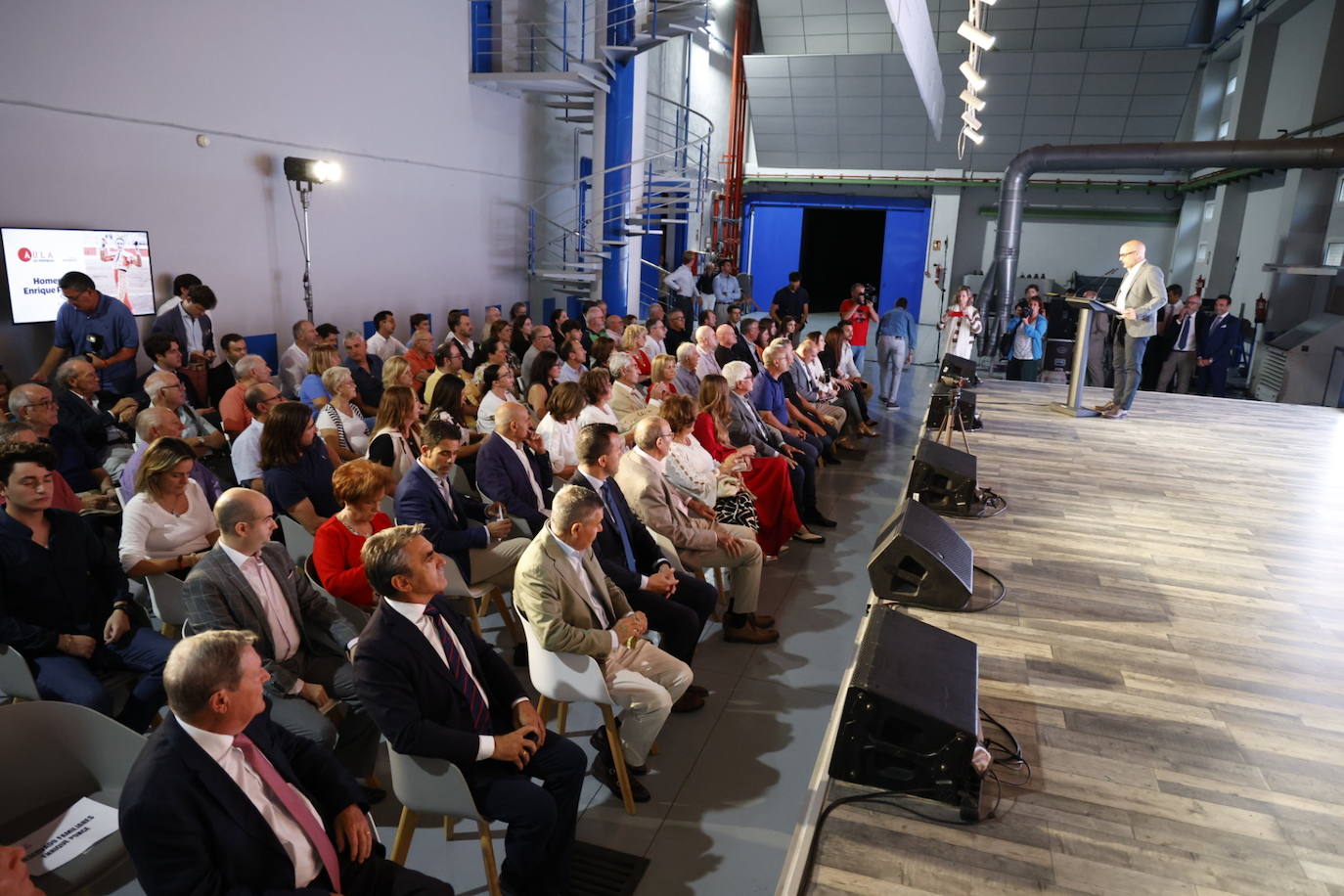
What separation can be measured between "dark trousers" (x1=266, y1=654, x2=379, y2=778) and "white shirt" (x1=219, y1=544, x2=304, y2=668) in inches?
2.8

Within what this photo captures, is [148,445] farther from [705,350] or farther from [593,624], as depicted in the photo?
[705,350]

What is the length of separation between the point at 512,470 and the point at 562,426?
2.77 feet

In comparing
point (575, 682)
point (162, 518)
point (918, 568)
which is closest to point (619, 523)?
point (575, 682)

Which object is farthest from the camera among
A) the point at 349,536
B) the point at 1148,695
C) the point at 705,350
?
the point at 705,350

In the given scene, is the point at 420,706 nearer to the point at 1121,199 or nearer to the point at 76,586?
the point at 76,586

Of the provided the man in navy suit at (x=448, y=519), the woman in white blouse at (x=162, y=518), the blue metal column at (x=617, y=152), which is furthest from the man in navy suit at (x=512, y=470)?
the blue metal column at (x=617, y=152)

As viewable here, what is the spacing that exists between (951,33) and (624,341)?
9602 millimetres

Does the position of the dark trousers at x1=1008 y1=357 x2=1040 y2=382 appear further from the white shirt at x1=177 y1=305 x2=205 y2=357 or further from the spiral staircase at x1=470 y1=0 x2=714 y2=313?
the white shirt at x1=177 y1=305 x2=205 y2=357

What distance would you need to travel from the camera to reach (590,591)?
10.4 feet

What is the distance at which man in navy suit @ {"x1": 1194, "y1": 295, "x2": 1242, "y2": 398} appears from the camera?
9.70 metres

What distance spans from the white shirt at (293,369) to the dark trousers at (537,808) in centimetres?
493

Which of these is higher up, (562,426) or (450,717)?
(562,426)

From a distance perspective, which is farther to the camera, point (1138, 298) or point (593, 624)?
point (1138, 298)

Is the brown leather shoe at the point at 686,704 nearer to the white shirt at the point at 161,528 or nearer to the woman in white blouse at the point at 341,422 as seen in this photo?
the white shirt at the point at 161,528
